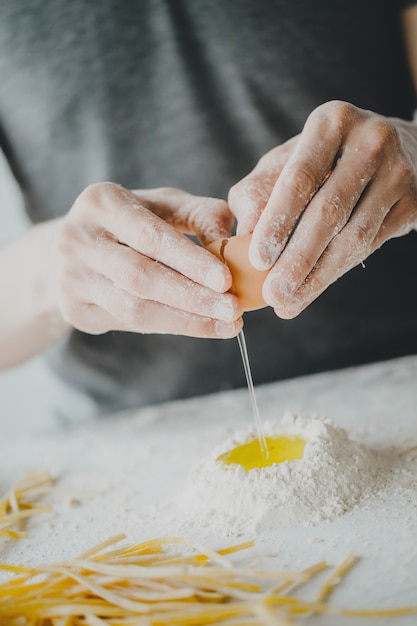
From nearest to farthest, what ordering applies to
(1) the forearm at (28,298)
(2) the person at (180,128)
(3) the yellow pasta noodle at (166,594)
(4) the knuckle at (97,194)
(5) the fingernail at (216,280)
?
(3) the yellow pasta noodle at (166,594)
(5) the fingernail at (216,280)
(4) the knuckle at (97,194)
(1) the forearm at (28,298)
(2) the person at (180,128)

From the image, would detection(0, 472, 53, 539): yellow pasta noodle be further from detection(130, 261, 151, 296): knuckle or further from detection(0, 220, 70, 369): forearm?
detection(130, 261, 151, 296): knuckle

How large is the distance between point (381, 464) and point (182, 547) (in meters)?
0.39

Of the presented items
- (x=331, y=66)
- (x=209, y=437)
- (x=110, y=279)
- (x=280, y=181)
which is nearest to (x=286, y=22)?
(x=331, y=66)

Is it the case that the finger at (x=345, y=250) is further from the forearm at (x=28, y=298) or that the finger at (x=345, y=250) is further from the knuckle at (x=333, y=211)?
the forearm at (x=28, y=298)

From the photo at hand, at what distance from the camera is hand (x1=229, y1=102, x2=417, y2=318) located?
1.05 m

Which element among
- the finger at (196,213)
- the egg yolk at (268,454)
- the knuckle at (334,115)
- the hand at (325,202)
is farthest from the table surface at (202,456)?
the knuckle at (334,115)

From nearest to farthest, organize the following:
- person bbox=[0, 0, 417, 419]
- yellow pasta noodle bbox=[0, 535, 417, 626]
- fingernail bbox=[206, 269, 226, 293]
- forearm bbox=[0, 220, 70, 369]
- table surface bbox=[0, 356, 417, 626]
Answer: yellow pasta noodle bbox=[0, 535, 417, 626]
table surface bbox=[0, 356, 417, 626]
fingernail bbox=[206, 269, 226, 293]
forearm bbox=[0, 220, 70, 369]
person bbox=[0, 0, 417, 419]

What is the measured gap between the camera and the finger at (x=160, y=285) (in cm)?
109

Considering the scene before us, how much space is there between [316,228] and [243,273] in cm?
14

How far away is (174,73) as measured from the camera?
5.60 ft

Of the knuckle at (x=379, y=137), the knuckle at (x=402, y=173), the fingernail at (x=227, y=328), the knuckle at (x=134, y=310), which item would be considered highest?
the knuckle at (x=379, y=137)

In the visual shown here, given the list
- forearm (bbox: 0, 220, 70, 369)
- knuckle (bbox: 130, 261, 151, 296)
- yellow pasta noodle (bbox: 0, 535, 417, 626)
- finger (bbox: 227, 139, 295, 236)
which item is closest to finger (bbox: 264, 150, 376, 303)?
finger (bbox: 227, 139, 295, 236)

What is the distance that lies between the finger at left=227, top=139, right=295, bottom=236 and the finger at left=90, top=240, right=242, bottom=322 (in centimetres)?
13

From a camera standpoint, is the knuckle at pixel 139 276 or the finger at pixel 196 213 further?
the finger at pixel 196 213
